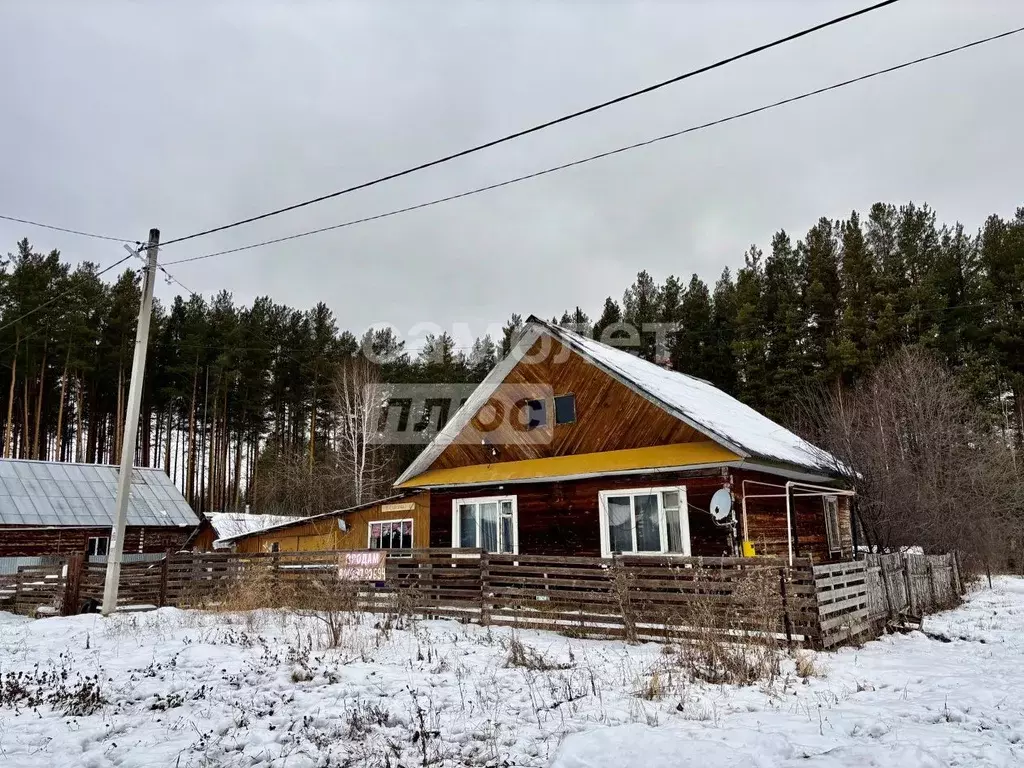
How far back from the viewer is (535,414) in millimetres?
18672

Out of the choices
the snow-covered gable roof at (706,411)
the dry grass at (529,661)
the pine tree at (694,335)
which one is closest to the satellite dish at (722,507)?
the snow-covered gable roof at (706,411)

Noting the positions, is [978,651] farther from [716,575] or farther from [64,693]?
[64,693]

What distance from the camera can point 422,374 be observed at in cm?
4622

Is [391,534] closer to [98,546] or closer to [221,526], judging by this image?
[221,526]

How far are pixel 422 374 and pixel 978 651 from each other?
38.3 metres

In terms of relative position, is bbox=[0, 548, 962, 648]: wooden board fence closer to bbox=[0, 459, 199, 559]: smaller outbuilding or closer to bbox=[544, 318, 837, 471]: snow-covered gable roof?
bbox=[544, 318, 837, 471]: snow-covered gable roof

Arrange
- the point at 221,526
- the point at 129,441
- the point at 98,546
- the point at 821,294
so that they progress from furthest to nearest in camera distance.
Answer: the point at 821,294 < the point at 221,526 < the point at 98,546 < the point at 129,441

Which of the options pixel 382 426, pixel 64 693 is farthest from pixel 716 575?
pixel 382 426

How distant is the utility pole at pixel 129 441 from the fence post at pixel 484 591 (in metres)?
7.36

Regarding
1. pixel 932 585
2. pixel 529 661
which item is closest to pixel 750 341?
pixel 932 585

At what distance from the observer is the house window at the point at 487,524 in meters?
17.8

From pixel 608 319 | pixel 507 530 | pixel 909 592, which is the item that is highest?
pixel 608 319

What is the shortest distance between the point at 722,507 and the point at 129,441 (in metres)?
12.5

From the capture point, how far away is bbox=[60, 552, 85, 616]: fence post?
16.8m
